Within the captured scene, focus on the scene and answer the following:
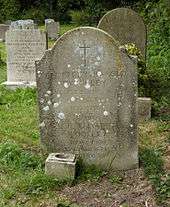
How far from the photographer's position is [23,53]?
11.3 metres

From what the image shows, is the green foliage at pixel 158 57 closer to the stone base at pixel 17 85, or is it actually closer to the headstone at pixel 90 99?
the stone base at pixel 17 85

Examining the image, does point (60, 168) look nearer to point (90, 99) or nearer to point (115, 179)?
point (115, 179)

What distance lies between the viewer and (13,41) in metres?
11.2

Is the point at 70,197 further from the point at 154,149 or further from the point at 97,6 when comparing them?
the point at 97,6

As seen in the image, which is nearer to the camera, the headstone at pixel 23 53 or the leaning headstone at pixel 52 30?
the headstone at pixel 23 53

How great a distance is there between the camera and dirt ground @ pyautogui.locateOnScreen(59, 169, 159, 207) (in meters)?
5.16

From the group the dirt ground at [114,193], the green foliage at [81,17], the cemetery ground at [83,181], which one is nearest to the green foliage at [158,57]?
the cemetery ground at [83,181]

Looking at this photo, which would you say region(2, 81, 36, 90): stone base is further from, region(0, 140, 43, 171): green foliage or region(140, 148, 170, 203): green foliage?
region(140, 148, 170, 203): green foliage

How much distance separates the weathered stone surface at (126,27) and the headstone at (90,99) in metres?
5.30

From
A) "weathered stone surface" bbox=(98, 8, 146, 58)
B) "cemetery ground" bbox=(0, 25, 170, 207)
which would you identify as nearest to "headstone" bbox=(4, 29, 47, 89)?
"weathered stone surface" bbox=(98, 8, 146, 58)

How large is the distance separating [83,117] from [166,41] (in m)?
9.55

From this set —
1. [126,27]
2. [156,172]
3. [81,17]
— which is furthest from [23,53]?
[81,17]

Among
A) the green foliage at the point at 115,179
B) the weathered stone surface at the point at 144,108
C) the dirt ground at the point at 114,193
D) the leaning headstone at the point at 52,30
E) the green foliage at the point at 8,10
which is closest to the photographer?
the dirt ground at the point at 114,193

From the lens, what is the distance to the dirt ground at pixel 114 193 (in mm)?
5164
